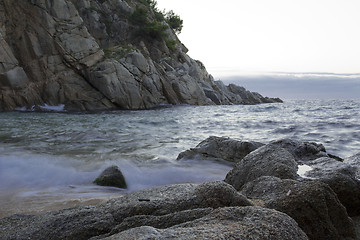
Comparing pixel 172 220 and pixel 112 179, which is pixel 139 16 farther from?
pixel 172 220

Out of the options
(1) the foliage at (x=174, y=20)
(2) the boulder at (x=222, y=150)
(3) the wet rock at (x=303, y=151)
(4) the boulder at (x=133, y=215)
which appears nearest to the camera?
(4) the boulder at (x=133, y=215)

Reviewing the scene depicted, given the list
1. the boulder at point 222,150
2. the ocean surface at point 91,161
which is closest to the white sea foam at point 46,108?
the ocean surface at point 91,161

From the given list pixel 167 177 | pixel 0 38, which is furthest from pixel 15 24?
pixel 167 177

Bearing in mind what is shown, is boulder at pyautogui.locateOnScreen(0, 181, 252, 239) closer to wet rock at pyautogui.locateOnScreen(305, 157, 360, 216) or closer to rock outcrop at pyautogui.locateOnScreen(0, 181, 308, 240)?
rock outcrop at pyautogui.locateOnScreen(0, 181, 308, 240)

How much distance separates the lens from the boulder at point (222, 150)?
6477 mm

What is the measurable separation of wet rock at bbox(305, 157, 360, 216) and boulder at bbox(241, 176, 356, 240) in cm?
71

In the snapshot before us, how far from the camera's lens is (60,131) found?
416 inches

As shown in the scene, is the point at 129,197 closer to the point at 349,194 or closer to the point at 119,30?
the point at 349,194

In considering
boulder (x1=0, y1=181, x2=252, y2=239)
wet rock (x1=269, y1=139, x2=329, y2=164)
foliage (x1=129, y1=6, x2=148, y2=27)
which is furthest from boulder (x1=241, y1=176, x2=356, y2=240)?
foliage (x1=129, y1=6, x2=148, y2=27)

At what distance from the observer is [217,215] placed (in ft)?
6.53

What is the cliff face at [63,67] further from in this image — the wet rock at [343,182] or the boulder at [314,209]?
the boulder at [314,209]

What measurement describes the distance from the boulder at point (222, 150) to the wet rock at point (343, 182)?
280cm

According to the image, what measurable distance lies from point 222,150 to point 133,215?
15.2 feet

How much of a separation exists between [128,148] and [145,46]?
29.3 meters
